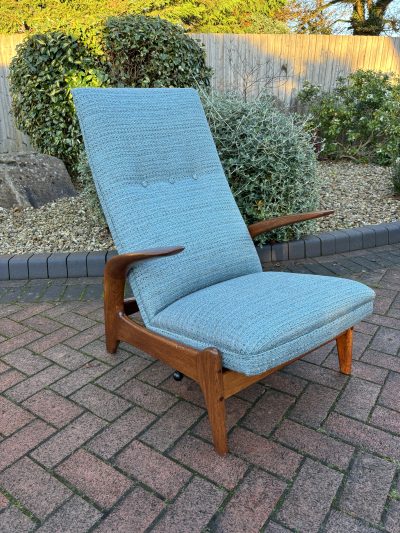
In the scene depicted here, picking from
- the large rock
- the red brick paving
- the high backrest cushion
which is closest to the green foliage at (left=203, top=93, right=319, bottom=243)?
the high backrest cushion

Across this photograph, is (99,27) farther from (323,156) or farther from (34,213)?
(323,156)

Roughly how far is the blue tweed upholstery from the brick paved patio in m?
0.35

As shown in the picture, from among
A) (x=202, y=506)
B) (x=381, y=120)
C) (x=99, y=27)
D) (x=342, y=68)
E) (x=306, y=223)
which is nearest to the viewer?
(x=202, y=506)

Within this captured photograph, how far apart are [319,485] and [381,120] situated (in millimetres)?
5142

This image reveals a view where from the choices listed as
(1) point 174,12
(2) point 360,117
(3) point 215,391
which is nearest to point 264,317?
(3) point 215,391

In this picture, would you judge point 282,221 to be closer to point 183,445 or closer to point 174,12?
point 183,445

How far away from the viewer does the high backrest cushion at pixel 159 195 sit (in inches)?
74.9

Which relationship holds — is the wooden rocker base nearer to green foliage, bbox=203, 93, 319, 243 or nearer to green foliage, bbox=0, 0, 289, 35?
green foliage, bbox=203, 93, 319, 243

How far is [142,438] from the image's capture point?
163 centimetres

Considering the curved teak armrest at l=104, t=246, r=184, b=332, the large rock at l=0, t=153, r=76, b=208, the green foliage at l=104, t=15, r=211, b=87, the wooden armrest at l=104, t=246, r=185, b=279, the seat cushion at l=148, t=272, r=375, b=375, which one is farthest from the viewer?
the large rock at l=0, t=153, r=76, b=208

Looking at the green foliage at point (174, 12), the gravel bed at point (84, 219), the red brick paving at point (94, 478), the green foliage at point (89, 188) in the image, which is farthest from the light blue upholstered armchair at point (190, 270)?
the green foliage at point (174, 12)

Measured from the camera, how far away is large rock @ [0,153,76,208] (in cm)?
412

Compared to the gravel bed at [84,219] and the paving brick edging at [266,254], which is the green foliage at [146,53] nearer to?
the gravel bed at [84,219]

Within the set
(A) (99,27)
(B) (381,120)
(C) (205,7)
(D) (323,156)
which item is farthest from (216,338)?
(C) (205,7)
